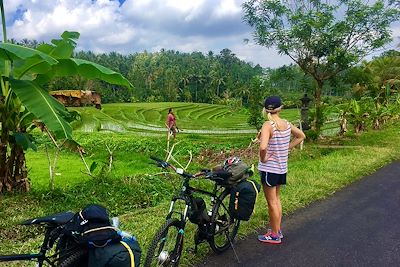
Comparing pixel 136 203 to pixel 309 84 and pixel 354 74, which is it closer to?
pixel 309 84

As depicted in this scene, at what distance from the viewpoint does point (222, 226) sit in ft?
12.7

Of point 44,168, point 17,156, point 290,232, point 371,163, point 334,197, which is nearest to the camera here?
point 290,232

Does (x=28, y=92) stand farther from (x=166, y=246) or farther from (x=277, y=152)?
(x=277, y=152)

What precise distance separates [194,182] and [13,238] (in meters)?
3.33

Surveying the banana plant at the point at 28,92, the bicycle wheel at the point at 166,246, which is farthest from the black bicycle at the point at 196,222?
the banana plant at the point at 28,92

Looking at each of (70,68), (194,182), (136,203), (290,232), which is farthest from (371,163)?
(70,68)

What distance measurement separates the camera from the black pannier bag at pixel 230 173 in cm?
365

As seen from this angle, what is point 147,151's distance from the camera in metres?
15.3

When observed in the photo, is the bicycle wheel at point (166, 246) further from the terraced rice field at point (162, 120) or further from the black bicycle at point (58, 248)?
the terraced rice field at point (162, 120)

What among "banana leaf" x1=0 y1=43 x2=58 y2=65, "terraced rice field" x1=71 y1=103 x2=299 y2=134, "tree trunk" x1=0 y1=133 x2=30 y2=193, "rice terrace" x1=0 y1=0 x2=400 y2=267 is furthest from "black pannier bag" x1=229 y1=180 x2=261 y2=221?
"terraced rice field" x1=71 y1=103 x2=299 y2=134

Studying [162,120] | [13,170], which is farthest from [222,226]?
[162,120]

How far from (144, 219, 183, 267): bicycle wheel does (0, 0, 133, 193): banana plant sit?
1.53 meters

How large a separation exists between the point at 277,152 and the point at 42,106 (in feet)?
8.44

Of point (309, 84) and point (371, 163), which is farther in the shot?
point (309, 84)
